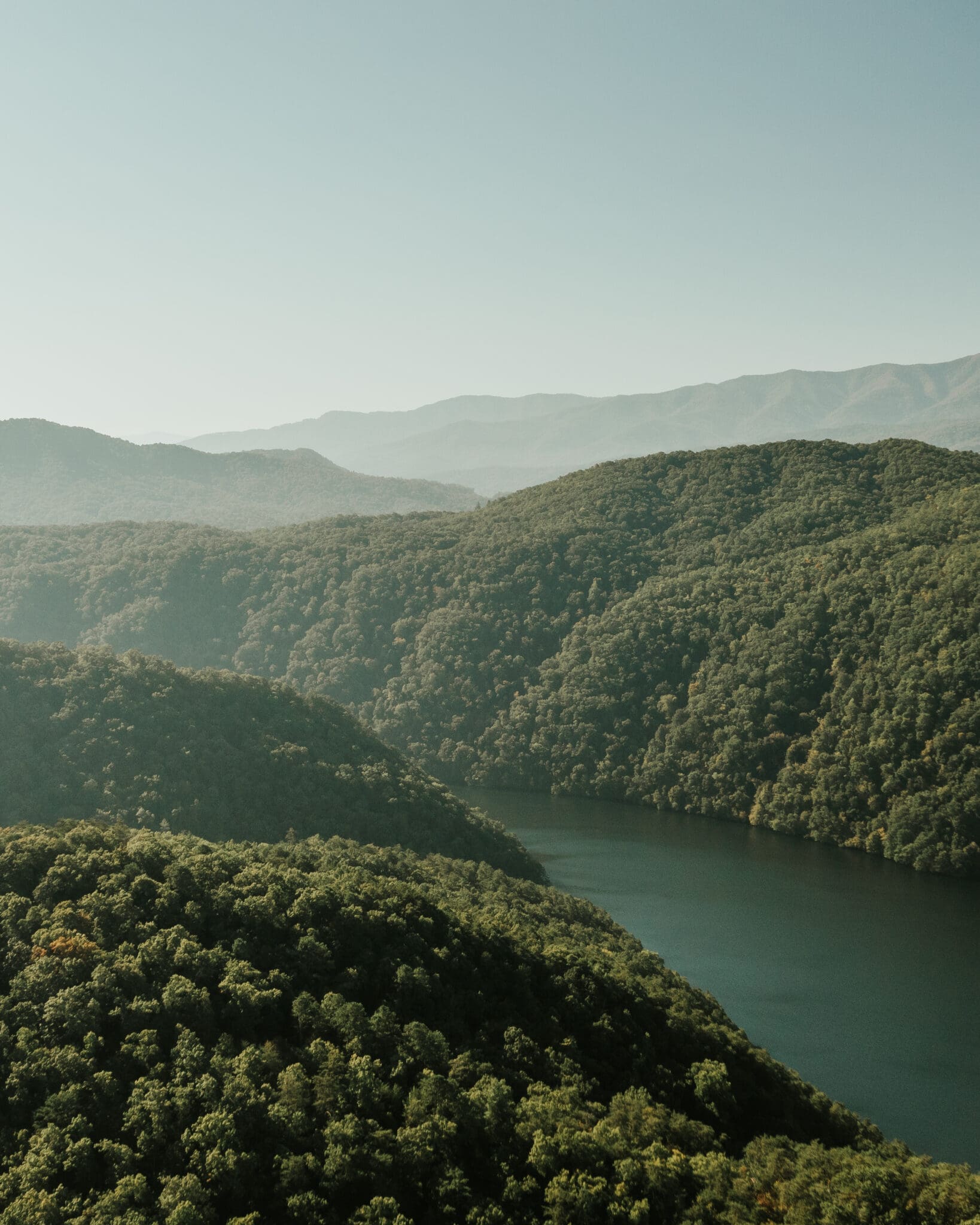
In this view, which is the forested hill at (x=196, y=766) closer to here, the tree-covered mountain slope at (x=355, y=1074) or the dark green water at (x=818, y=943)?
the dark green water at (x=818, y=943)

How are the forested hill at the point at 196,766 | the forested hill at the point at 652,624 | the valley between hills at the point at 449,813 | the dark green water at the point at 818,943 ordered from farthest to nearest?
the forested hill at the point at 652,624
the forested hill at the point at 196,766
the dark green water at the point at 818,943
the valley between hills at the point at 449,813

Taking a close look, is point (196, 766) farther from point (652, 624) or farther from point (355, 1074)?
point (652, 624)

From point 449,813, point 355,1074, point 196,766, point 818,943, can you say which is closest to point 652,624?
point 449,813

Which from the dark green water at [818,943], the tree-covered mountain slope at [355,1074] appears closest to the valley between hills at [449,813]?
the tree-covered mountain slope at [355,1074]

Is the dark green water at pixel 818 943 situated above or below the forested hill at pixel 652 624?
below

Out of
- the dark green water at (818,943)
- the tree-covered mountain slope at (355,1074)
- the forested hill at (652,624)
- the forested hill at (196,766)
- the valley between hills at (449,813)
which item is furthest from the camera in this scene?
the forested hill at (652,624)

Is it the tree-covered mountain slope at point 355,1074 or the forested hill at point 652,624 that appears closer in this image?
the tree-covered mountain slope at point 355,1074

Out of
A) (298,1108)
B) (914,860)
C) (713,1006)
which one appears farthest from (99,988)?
(914,860)

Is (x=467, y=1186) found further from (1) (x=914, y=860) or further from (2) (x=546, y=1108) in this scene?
(1) (x=914, y=860)
